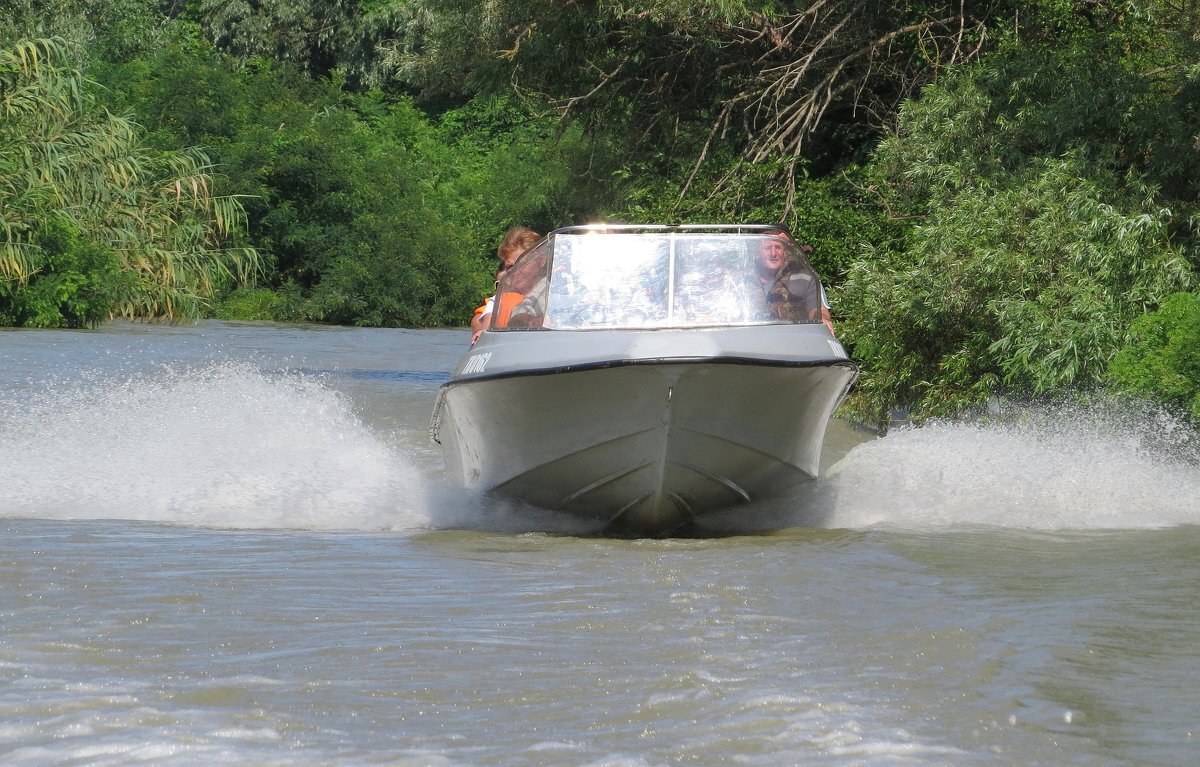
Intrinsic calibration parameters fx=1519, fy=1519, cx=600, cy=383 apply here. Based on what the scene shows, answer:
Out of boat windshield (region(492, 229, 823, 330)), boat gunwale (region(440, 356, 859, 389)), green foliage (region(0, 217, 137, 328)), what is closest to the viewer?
boat gunwale (region(440, 356, 859, 389))

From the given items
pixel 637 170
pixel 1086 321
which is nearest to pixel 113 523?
pixel 1086 321

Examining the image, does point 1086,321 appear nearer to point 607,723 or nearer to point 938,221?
point 938,221

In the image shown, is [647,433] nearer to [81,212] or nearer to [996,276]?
[996,276]

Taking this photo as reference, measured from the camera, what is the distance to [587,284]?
8.02 meters

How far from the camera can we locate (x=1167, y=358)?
950cm

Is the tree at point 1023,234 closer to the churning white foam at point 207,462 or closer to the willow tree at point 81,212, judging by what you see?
the churning white foam at point 207,462

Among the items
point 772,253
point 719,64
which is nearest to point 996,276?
point 772,253

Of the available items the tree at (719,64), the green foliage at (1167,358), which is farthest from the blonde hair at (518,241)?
the tree at (719,64)

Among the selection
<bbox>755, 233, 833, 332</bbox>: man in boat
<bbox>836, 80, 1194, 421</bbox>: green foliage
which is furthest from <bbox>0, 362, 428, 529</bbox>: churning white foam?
<bbox>836, 80, 1194, 421</bbox>: green foliage

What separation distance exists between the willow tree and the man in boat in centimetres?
1678

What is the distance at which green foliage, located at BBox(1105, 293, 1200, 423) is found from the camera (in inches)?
370

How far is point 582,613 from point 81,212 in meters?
21.4

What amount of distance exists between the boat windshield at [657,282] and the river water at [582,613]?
1.04 m

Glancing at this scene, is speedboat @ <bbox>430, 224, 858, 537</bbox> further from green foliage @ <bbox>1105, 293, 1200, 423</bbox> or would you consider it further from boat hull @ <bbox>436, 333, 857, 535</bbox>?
green foliage @ <bbox>1105, 293, 1200, 423</bbox>
